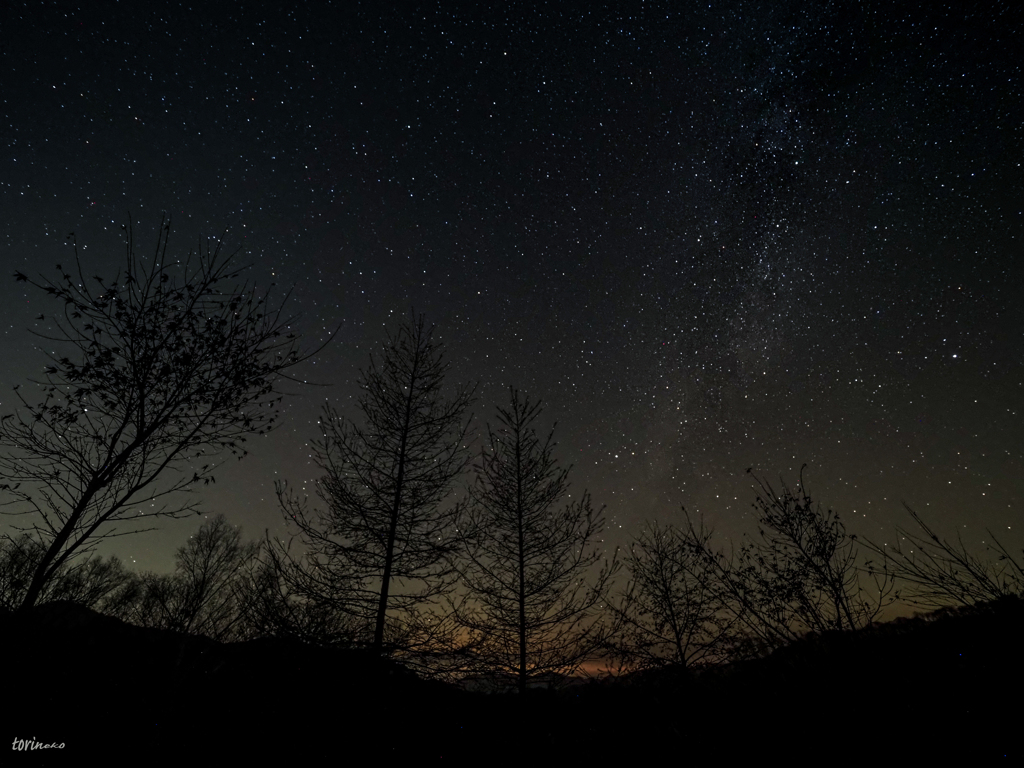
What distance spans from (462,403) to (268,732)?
231 inches

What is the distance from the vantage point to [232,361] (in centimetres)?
440

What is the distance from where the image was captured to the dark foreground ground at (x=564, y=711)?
2.49m

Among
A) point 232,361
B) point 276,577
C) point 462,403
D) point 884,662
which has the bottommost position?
point 884,662

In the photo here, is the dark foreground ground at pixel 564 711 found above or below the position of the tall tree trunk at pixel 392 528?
below

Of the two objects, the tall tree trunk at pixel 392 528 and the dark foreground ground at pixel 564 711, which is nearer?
the dark foreground ground at pixel 564 711

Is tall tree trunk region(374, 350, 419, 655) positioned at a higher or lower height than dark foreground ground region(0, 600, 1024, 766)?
higher

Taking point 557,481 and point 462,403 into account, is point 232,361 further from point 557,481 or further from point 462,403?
point 557,481

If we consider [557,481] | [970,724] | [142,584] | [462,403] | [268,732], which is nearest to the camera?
[970,724]

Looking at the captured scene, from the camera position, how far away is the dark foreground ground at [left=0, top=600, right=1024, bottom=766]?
2488mm

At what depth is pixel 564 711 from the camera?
690 cm

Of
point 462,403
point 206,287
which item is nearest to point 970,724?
point 206,287

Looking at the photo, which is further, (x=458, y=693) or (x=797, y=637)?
(x=458, y=693)

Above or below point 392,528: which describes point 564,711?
Result: below

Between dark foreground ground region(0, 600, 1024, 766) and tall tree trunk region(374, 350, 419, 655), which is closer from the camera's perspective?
dark foreground ground region(0, 600, 1024, 766)
